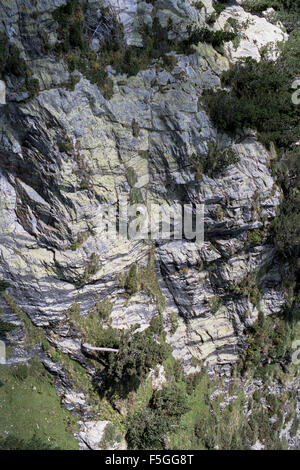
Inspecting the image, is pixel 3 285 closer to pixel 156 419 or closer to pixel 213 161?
pixel 156 419

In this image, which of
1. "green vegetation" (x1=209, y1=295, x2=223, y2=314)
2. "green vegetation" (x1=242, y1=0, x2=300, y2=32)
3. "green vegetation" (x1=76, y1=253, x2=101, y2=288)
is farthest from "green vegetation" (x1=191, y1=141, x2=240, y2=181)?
"green vegetation" (x1=242, y1=0, x2=300, y2=32)

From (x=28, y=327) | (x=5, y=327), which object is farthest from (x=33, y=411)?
(x=5, y=327)

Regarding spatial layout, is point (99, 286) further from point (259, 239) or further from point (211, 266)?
point (259, 239)

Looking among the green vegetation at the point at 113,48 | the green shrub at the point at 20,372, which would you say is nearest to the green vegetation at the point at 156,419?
the green shrub at the point at 20,372

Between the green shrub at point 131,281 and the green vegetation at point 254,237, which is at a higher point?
the green vegetation at point 254,237

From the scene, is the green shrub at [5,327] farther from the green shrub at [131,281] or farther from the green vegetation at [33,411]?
the green shrub at [131,281]

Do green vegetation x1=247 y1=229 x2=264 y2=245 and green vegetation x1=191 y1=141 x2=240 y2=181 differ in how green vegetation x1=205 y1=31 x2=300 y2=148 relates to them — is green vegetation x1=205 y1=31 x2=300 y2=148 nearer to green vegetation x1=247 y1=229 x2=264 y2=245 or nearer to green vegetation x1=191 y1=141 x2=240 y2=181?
green vegetation x1=191 y1=141 x2=240 y2=181
